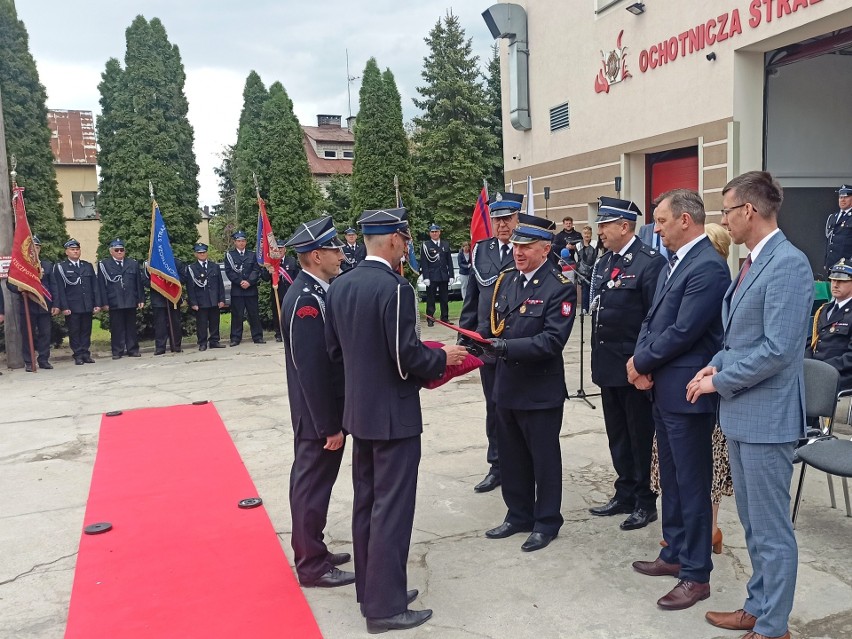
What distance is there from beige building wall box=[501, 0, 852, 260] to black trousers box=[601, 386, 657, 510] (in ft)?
24.1

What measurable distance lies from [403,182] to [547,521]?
49.2ft

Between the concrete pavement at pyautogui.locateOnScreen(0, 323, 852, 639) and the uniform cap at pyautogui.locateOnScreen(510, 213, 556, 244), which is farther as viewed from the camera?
the uniform cap at pyautogui.locateOnScreen(510, 213, 556, 244)

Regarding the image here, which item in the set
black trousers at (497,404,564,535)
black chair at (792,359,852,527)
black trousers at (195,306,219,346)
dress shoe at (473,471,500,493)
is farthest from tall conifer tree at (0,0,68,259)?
black chair at (792,359,852,527)

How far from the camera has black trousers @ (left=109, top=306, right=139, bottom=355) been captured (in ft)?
39.5

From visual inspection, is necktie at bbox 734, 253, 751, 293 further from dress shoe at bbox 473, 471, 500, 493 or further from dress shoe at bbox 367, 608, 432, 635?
dress shoe at bbox 473, 471, 500, 493

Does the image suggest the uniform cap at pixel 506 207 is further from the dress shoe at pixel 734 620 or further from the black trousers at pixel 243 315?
the black trousers at pixel 243 315

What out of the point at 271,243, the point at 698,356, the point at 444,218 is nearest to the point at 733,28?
the point at 271,243

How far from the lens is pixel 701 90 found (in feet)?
37.4

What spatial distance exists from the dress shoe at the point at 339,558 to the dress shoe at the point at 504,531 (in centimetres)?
87

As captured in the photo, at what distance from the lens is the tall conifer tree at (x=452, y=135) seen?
2919cm

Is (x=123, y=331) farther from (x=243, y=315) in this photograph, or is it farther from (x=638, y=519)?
(x=638, y=519)

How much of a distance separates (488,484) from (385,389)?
2144 mm

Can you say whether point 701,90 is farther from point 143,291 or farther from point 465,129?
point 465,129

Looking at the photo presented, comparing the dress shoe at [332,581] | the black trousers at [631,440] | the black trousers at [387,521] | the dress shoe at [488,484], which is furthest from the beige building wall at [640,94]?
the dress shoe at [332,581]
